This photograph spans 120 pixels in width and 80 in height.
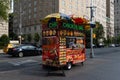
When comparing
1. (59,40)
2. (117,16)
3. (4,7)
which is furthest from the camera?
(117,16)

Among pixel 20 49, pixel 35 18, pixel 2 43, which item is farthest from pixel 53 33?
pixel 35 18

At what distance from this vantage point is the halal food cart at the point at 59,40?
15820 mm

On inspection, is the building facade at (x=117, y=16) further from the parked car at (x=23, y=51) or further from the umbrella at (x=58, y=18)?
the umbrella at (x=58, y=18)

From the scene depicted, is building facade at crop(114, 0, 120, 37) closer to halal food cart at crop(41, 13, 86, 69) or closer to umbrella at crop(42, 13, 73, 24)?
halal food cart at crop(41, 13, 86, 69)

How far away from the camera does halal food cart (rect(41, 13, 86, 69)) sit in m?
15.8

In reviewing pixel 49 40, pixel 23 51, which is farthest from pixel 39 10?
pixel 49 40

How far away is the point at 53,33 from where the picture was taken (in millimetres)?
16109

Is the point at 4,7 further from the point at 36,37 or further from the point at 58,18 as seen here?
the point at 36,37

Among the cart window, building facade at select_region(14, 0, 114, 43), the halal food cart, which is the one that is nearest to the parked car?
the halal food cart

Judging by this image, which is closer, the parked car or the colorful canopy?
the colorful canopy

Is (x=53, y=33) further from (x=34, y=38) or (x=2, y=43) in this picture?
(x=34, y=38)

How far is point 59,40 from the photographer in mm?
15836

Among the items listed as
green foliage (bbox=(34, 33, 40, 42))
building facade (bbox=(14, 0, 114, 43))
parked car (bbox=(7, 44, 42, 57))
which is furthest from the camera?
building facade (bbox=(14, 0, 114, 43))

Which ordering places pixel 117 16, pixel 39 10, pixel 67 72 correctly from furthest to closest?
pixel 117 16 < pixel 39 10 < pixel 67 72
